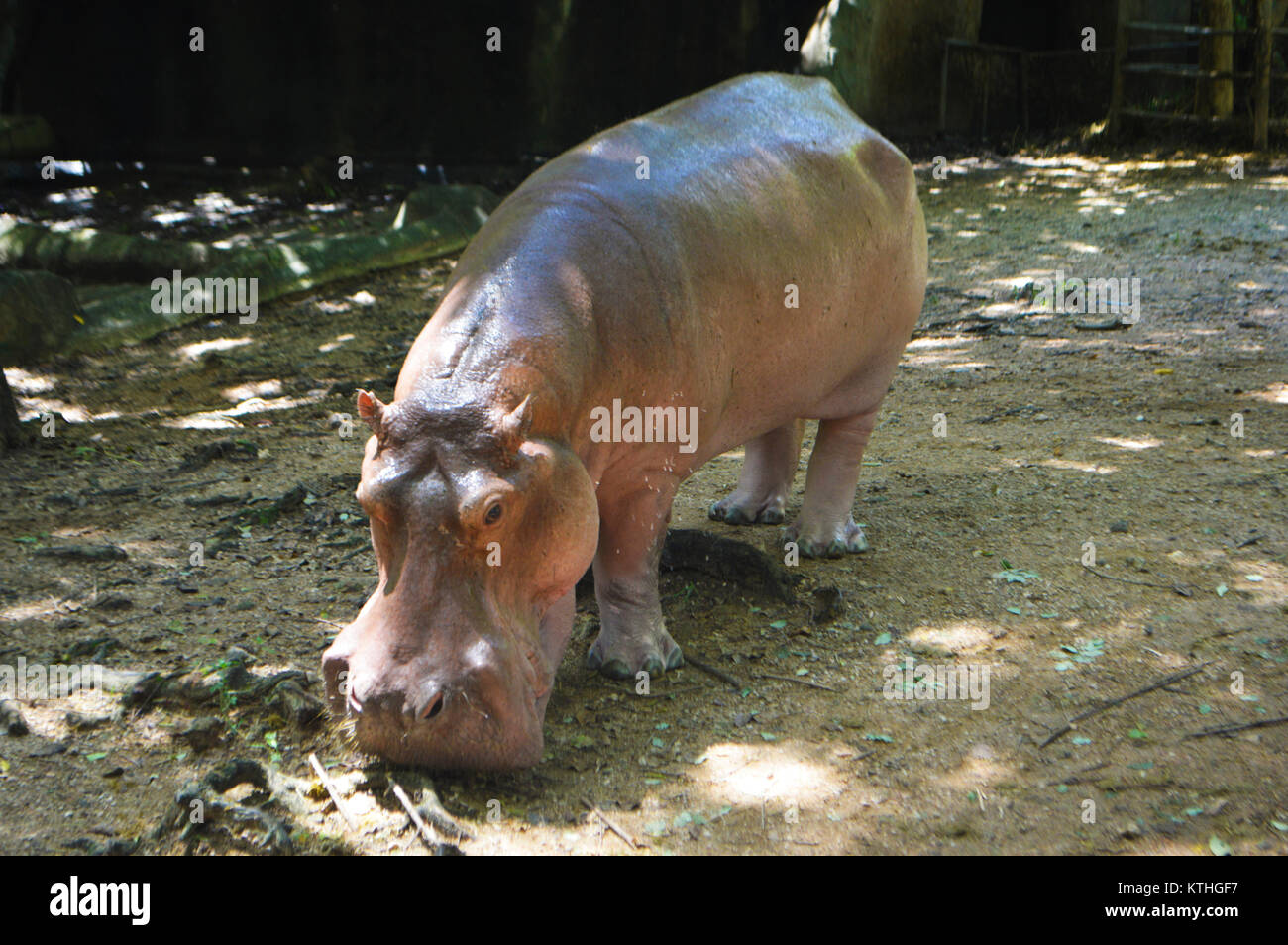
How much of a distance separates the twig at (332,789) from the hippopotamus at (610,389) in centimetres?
21

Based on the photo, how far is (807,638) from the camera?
14.7 feet

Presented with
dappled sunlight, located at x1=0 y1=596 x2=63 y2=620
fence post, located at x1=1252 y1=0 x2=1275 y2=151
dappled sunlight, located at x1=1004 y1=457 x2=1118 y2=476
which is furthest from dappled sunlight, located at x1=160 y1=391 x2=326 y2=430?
fence post, located at x1=1252 y1=0 x2=1275 y2=151

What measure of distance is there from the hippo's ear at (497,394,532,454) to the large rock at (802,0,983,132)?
10968 millimetres

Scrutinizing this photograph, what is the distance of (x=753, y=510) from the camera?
569cm

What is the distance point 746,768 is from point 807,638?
99 centimetres

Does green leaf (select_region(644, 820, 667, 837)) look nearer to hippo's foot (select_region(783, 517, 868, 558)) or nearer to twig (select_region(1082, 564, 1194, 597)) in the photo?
Result: hippo's foot (select_region(783, 517, 868, 558))

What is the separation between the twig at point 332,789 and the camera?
3166 millimetres

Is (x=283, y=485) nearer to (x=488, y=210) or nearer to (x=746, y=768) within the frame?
(x=746, y=768)

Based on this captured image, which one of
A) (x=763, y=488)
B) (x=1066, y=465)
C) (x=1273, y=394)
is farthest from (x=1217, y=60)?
(x=763, y=488)

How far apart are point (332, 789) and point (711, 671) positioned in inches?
56.3

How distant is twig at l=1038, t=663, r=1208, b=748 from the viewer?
3.66m

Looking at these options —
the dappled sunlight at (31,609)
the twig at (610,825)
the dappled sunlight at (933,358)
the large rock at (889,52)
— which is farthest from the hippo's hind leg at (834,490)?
the large rock at (889,52)

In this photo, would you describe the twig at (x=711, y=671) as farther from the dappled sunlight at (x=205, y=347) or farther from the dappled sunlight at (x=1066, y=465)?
the dappled sunlight at (x=205, y=347)

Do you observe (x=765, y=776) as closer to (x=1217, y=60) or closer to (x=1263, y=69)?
(x=1263, y=69)
